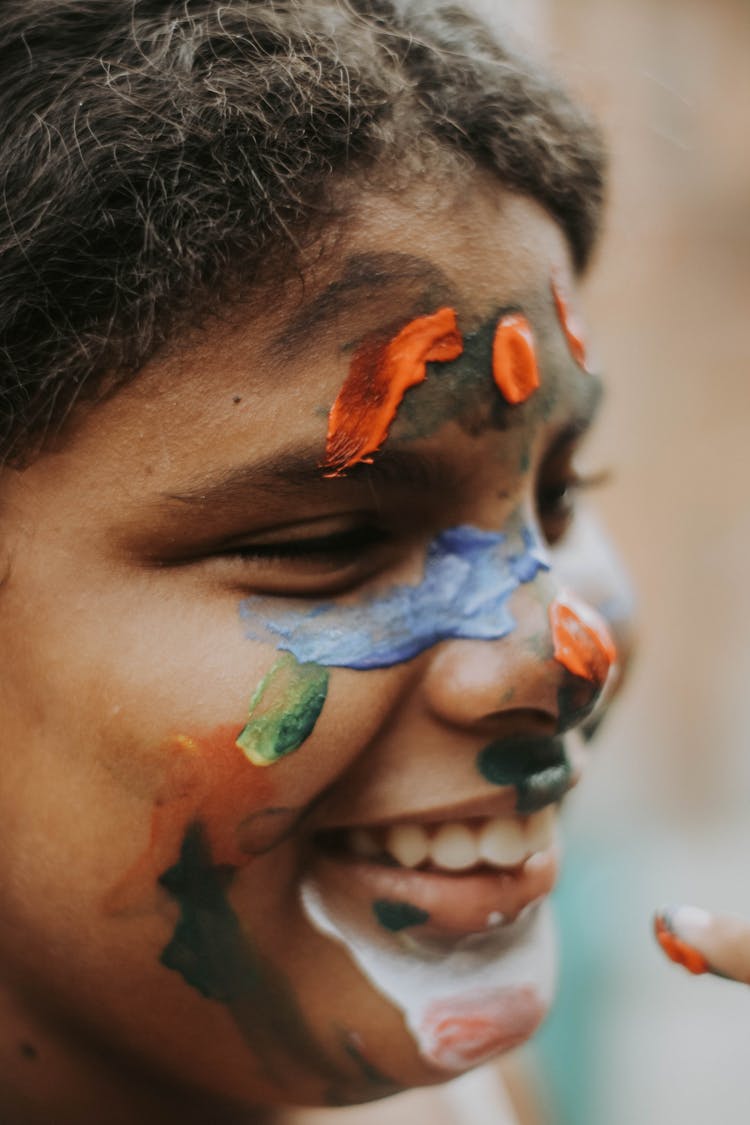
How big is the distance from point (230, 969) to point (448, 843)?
24 cm

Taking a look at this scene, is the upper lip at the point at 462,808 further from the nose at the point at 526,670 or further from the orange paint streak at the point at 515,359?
the orange paint streak at the point at 515,359

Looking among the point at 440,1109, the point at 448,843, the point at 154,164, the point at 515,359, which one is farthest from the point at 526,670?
the point at 440,1109

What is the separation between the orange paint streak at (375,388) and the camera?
996 millimetres

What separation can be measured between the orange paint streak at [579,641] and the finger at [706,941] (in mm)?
235

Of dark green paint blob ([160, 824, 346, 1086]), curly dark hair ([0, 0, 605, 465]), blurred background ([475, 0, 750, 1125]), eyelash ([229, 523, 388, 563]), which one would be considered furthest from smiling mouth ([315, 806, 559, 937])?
blurred background ([475, 0, 750, 1125])

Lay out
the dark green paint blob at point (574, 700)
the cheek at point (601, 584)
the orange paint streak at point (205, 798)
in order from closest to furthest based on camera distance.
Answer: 1. the orange paint streak at point (205, 798)
2. the dark green paint blob at point (574, 700)
3. the cheek at point (601, 584)

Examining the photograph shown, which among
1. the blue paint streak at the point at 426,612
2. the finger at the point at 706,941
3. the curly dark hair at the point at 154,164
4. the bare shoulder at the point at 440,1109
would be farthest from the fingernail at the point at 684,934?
A: the curly dark hair at the point at 154,164

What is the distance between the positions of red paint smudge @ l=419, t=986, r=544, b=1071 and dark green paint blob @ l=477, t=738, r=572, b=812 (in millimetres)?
197

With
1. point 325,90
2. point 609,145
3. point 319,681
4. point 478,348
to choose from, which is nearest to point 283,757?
point 319,681

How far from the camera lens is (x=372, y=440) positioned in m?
1.01

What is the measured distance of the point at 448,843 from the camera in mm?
1108

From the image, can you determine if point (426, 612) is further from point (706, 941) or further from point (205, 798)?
point (706, 941)

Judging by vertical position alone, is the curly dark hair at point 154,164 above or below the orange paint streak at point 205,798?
above

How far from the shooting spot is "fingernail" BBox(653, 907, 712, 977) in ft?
3.45
